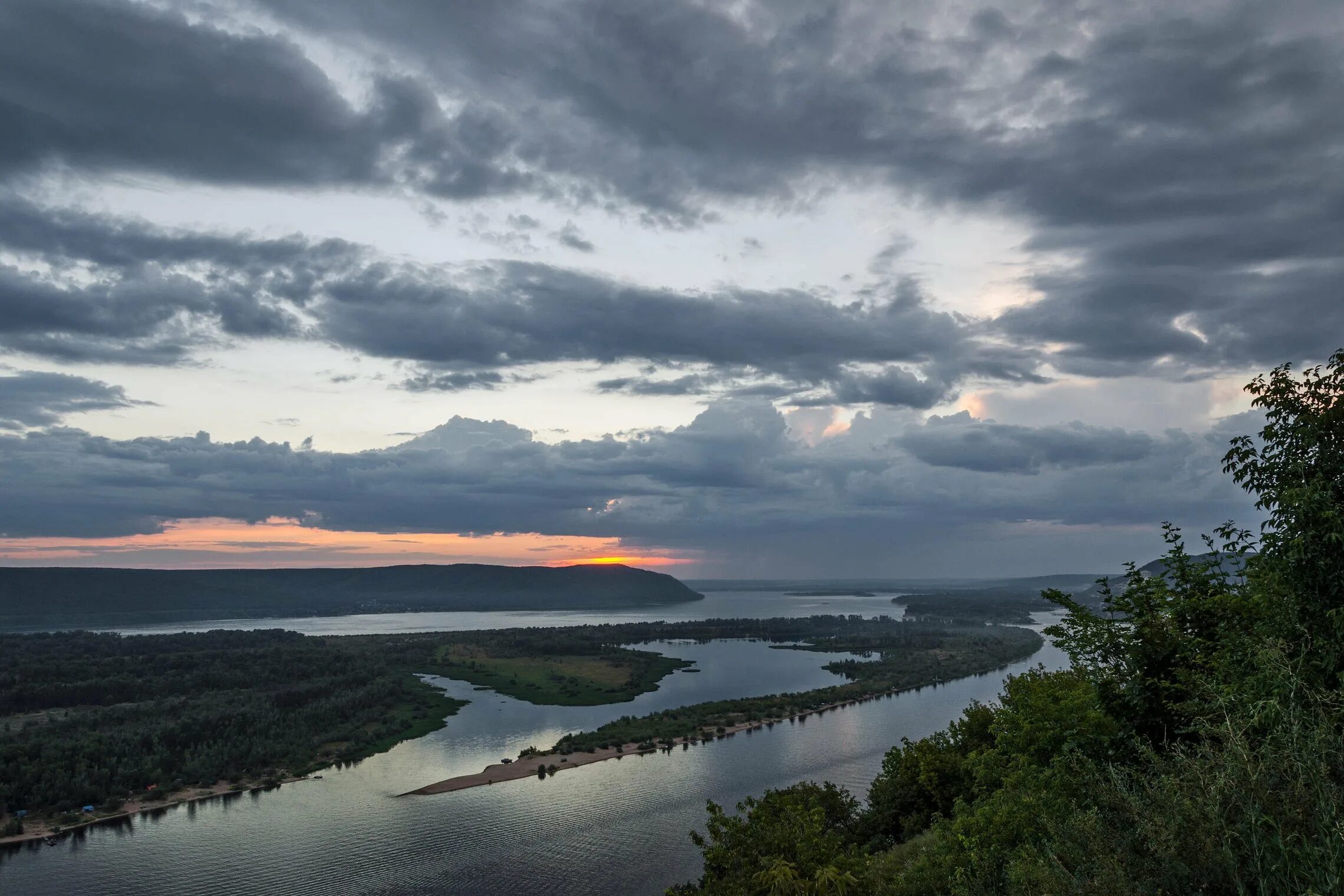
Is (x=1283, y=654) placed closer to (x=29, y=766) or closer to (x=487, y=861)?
(x=487, y=861)

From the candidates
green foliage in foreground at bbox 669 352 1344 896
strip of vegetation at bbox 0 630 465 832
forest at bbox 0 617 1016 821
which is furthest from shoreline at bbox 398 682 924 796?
green foliage in foreground at bbox 669 352 1344 896

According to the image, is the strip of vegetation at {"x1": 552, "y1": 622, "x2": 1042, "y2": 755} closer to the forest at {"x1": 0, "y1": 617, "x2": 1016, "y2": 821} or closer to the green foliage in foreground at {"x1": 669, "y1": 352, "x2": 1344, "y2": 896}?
the forest at {"x1": 0, "y1": 617, "x2": 1016, "y2": 821}

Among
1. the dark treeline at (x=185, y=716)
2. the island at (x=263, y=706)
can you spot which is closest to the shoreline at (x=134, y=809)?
the island at (x=263, y=706)

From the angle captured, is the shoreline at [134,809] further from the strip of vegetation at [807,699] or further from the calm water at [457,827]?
the strip of vegetation at [807,699]

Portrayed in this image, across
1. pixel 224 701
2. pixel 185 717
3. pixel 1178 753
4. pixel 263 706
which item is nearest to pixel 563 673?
pixel 263 706

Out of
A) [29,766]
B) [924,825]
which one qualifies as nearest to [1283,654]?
[924,825]

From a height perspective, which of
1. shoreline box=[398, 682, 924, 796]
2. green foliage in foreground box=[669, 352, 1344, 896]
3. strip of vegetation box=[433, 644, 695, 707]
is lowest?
strip of vegetation box=[433, 644, 695, 707]
